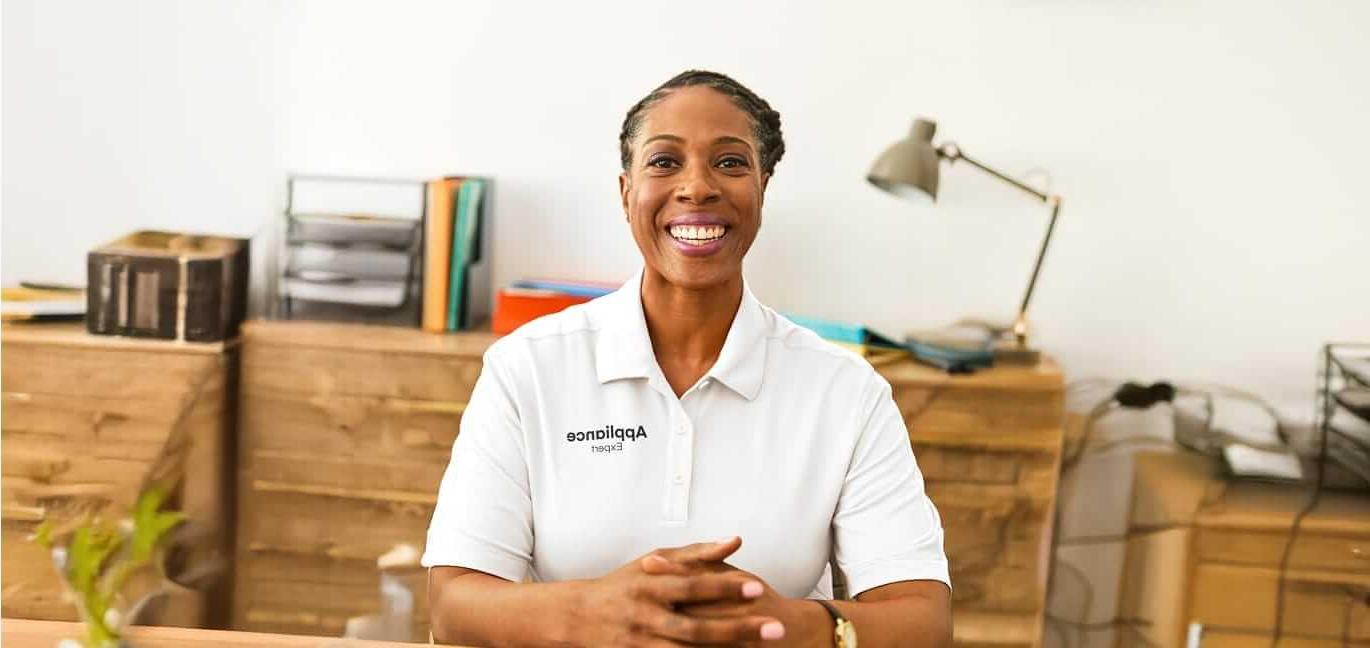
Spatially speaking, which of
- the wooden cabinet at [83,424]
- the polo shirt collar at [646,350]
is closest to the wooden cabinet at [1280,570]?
the polo shirt collar at [646,350]

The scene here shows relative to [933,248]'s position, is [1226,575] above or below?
below

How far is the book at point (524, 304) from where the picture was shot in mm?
2447

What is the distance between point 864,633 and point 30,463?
69.9 inches

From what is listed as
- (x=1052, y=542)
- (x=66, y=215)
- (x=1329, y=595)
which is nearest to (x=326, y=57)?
(x=66, y=215)

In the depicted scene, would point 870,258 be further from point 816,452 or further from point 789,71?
point 816,452

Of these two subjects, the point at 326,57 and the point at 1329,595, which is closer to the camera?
the point at 1329,595

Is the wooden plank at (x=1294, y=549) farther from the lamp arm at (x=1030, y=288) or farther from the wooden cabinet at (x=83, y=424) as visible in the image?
the wooden cabinet at (x=83, y=424)

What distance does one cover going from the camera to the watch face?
52.6 inches

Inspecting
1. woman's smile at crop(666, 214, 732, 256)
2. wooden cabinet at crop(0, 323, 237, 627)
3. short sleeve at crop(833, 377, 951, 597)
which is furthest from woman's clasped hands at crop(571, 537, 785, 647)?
wooden cabinet at crop(0, 323, 237, 627)

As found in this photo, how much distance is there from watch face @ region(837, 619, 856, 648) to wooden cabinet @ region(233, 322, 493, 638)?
120 centimetres

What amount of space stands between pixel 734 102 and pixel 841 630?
24.5 inches

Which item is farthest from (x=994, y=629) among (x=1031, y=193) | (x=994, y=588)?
(x=1031, y=193)

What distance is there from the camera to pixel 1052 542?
2621mm

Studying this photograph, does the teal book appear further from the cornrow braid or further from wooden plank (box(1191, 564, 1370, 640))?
the cornrow braid
